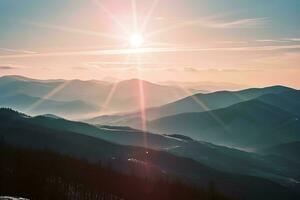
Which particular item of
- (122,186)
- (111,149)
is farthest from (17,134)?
(122,186)

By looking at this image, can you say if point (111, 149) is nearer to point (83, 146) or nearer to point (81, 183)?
point (83, 146)

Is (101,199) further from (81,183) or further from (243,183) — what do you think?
(243,183)

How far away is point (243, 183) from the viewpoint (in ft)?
591

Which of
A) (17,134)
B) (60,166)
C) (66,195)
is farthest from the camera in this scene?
(17,134)

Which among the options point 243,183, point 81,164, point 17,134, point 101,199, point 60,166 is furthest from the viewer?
point 243,183

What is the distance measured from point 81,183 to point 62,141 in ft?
399

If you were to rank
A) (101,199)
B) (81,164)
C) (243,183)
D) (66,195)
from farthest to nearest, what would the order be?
(243,183), (81,164), (101,199), (66,195)

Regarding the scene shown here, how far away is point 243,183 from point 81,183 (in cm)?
12335

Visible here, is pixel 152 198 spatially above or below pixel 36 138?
below

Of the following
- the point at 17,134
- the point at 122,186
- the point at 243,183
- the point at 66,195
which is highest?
the point at 17,134

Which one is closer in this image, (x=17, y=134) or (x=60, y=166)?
(x=60, y=166)

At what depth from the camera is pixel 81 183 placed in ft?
220

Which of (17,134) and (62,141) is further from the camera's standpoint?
(62,141)

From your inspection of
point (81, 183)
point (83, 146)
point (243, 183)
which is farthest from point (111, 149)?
point (81, 183)
